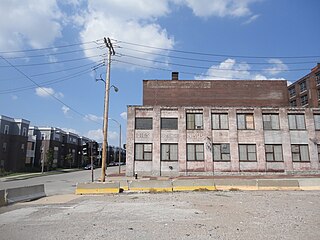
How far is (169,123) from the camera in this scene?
112 ft

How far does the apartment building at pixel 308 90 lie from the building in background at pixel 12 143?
6407 centimetres

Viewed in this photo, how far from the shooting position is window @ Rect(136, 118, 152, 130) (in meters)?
34.0

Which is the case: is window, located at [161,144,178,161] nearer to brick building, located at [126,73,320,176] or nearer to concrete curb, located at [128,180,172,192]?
brick building, located at [126,73,320,176]

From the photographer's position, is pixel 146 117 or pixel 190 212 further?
pixel 146 117

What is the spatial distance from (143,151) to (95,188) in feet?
52.1

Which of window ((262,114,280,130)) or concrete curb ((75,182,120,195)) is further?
window ((262,114,280,130))

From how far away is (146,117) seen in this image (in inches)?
1346

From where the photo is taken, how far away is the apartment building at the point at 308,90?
6256 cm

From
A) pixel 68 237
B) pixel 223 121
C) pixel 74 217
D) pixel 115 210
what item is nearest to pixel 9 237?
pixel 68 237

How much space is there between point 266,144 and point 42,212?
2913 cm

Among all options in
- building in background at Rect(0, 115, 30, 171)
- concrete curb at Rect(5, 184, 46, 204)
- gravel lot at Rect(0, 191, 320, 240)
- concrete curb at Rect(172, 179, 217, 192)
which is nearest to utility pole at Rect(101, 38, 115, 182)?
concrete curb at Rect(5, 184, 46, 204)

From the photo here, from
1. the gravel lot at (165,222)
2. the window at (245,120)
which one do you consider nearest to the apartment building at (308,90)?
the window at (245,120)

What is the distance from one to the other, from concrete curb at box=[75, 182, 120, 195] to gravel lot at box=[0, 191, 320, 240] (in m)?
5.52

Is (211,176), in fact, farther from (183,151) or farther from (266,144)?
(266,144)
